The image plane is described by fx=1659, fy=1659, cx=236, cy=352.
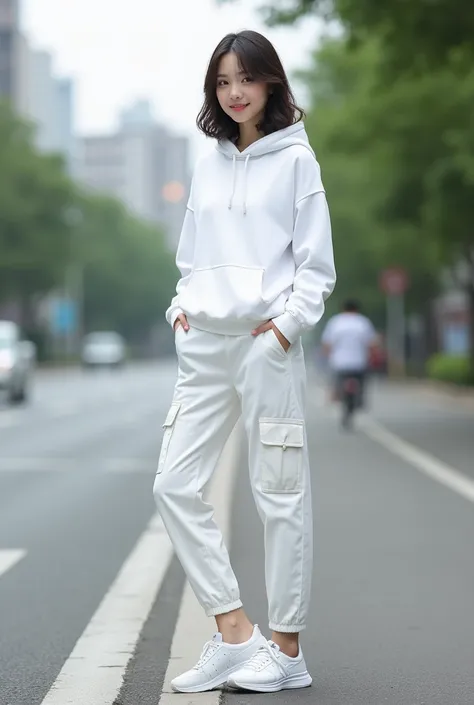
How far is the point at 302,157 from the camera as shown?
482 centimetres

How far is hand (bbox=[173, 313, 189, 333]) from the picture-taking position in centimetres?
483

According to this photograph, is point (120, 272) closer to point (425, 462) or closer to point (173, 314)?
point (425, 462)

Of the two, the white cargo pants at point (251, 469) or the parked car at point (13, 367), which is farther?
the parked car at point (13, 367)

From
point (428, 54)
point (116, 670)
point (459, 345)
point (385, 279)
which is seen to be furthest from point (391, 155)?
point (459, 345)

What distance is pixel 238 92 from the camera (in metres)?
4.79

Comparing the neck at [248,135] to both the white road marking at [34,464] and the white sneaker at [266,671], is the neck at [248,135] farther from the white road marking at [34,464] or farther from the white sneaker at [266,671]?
the white road marking at [34,464]

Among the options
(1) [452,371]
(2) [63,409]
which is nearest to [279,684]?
(2) [63,409]

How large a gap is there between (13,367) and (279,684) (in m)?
26.7

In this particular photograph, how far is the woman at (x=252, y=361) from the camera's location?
4.74 metres

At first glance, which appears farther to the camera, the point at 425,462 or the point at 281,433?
the point at 425,462

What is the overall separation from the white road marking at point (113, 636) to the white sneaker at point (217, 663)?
0.23 metres

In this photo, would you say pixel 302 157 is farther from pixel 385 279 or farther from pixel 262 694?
pixel 385 279

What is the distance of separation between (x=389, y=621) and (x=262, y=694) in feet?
5.42

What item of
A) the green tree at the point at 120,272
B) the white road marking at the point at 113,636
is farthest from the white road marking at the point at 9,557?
the green tree at the point at 120,272
